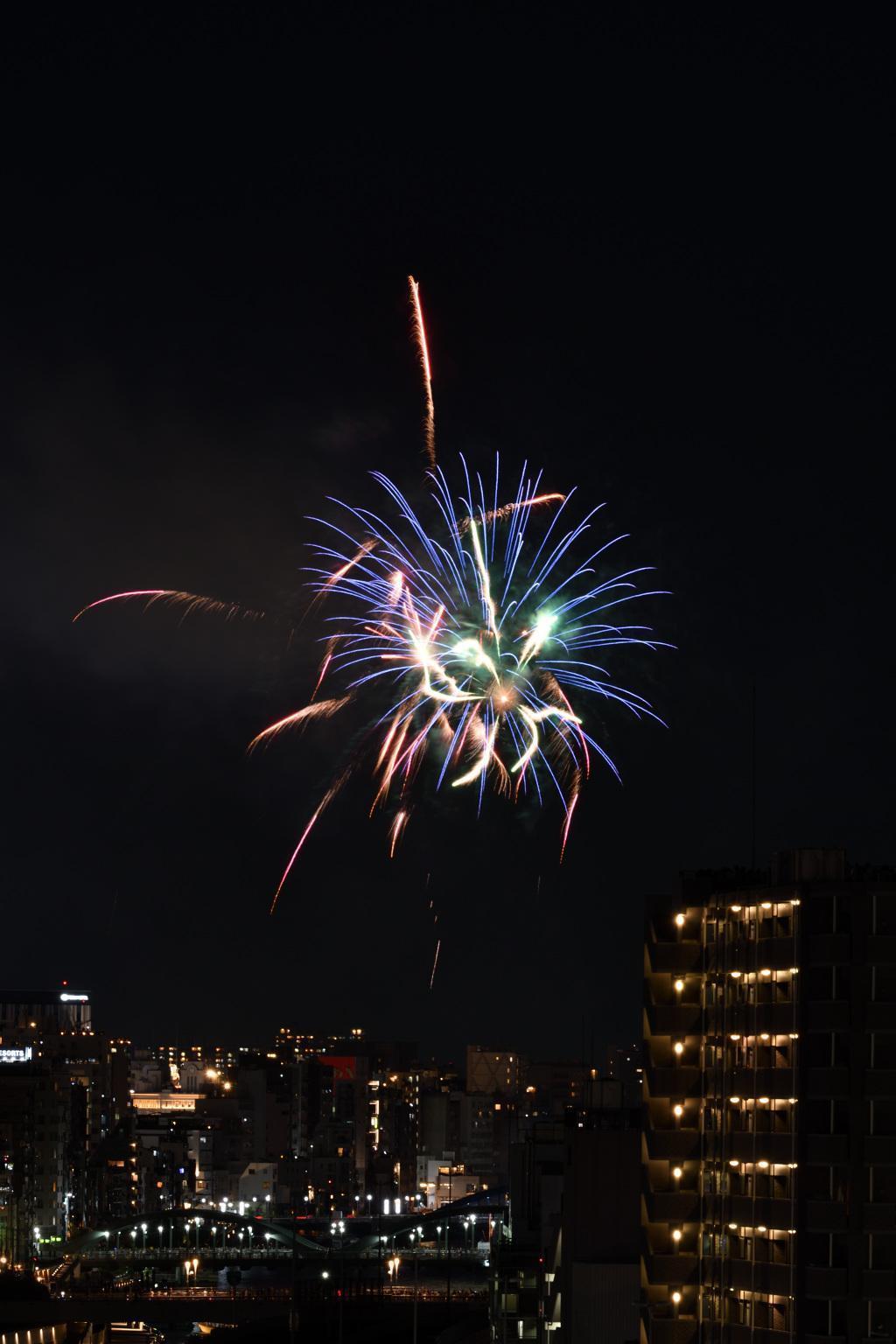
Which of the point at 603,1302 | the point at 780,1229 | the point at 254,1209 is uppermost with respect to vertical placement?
the point at 780,1229

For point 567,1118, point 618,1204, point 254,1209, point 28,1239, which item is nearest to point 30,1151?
point 28,1239

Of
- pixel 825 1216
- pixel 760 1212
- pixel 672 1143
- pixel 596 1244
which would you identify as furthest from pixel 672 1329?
pixel 596 1244

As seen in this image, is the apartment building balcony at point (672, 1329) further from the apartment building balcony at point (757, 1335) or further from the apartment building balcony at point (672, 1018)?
the apartment building balcony at point (672, 1018)

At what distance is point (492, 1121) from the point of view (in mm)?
170500

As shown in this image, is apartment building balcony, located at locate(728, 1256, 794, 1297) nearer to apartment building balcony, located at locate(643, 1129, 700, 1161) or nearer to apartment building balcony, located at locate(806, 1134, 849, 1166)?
apartment building balcony, located at locate(806, 1134, 849, 1166)

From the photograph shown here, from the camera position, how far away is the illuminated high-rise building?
25.9 m

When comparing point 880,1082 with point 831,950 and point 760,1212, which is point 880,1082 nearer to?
point 831,950

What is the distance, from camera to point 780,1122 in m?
26.7

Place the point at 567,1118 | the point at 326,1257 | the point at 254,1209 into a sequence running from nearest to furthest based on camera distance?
the point at 567,1118, the point at 326,1257, the point at 254,1209

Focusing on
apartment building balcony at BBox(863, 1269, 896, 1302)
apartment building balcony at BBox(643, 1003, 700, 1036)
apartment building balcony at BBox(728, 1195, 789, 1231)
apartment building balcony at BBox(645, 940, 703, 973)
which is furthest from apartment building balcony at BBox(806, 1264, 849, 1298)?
apartment building balcony at BBox(645, 940, 703, 973)

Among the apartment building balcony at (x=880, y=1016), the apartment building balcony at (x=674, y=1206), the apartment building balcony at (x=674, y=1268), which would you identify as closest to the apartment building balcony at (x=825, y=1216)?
the apartment building balcony at (x=880, y=1016)

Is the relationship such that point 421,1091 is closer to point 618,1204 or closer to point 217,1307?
point 217,1307

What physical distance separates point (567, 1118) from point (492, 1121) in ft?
421

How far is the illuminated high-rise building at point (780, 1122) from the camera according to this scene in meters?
25.9
